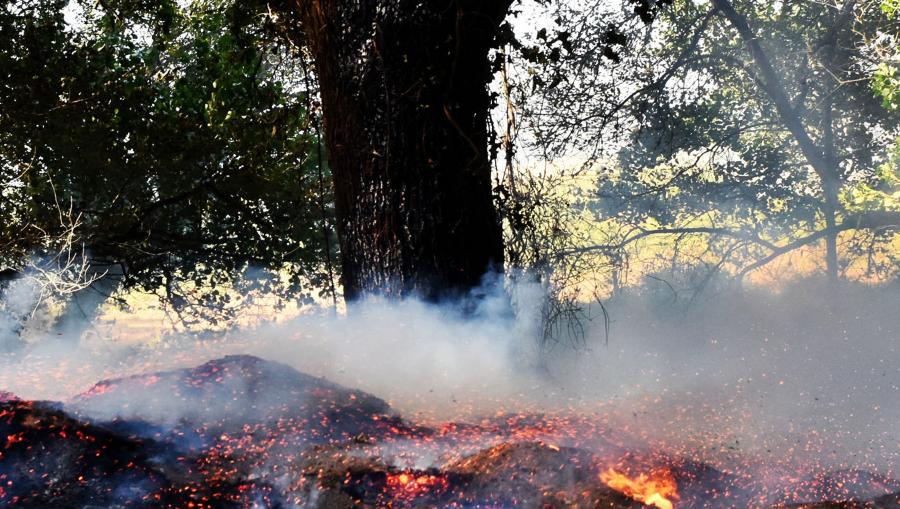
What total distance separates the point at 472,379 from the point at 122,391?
252 centimetres

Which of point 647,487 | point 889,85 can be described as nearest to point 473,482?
point 647,487

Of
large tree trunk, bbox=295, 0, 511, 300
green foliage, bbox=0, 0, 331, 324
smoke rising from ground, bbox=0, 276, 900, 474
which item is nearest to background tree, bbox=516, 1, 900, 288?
A: smoke rising from ground, bbox=0, 276, 900, 474

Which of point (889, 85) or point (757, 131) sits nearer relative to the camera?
point (889, 85)

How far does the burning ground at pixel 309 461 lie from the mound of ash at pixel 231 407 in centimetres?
1

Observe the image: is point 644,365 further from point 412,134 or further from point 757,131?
point 412,134

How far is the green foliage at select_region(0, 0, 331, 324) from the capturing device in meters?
9.77

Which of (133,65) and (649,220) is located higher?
(133,65)

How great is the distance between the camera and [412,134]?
456 cm

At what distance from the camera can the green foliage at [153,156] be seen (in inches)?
385

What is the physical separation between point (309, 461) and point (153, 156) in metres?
7.87

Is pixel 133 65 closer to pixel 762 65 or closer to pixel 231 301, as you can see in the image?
pixel 231 301

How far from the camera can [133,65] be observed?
35.2ft

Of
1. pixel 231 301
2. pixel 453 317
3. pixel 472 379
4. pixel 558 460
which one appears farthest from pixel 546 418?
pixel 231 301

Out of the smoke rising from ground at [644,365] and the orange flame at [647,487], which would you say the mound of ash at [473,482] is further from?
the smoke rising from ground at [644,365]
